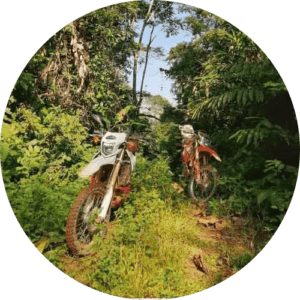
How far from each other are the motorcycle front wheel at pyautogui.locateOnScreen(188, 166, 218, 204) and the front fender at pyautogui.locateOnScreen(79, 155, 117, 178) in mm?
720

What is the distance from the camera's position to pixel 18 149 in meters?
2.49

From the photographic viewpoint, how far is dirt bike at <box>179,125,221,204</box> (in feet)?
8.44

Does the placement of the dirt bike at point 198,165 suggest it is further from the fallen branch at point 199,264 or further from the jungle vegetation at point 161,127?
the fallen branch at point 199,264

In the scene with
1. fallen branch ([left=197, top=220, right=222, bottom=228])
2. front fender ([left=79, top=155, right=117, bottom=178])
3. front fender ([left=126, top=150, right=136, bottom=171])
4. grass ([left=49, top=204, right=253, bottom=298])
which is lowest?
grass ([left=49, top=204, right=253, bottom=298])

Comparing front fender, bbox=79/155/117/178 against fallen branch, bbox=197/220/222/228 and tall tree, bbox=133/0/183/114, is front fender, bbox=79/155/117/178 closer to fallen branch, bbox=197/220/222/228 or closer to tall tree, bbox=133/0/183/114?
tall tree, bbox=133/0/183/114

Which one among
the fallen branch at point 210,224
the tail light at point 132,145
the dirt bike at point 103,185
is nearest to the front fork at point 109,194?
the dirt bike at point 103,185

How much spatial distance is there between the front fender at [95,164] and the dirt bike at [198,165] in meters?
0.63

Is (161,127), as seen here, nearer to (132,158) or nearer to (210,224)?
(132,158)

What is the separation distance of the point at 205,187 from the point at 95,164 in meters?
0.96

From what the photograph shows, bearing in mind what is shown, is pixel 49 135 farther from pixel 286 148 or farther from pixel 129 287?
pixel 286 148

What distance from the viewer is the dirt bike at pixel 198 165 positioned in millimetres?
2572

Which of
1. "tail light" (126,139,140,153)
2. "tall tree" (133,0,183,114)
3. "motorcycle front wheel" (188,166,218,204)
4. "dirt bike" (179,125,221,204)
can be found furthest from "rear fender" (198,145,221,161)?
"tall tree" (133,0,183,114)

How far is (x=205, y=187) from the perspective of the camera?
2.58 m

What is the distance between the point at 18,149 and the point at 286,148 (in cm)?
227
